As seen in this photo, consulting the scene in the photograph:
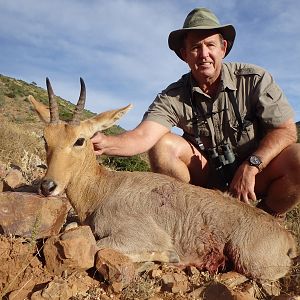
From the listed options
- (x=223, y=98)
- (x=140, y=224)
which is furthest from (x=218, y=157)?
(x=140, y=224)

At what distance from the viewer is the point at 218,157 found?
784 centimetres

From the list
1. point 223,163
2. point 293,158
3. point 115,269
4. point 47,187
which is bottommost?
point 115,269

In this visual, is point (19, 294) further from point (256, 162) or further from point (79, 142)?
point (256, 162)

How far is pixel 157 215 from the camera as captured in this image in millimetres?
6074

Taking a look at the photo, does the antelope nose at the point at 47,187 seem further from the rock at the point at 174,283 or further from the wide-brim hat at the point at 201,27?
the wide-brim hat at the point at 201,27

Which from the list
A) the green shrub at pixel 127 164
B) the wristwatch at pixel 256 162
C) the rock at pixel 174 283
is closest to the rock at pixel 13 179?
the rock at pixel 174 283

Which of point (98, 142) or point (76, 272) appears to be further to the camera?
point (98, 142)

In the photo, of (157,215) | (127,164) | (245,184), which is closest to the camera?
(157,215)

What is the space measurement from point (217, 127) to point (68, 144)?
2.84m

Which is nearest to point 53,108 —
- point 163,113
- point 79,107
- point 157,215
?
point 79,107

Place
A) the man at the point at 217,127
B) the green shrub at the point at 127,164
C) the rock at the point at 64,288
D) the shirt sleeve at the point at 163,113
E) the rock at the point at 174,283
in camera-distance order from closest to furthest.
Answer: the rock at the point at 64,288, the rock at the point at 174,283, the man at the point at 217,127, the shirt sleeve at the point at 163,113, the green shrub at the point at 127,164

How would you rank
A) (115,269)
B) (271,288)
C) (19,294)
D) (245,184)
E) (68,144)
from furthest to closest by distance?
(245,184), (68,144), (271,288), (115,269), (19,294)

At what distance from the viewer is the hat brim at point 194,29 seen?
24.7 feet

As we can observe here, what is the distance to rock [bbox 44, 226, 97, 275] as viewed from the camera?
15.0 feet
